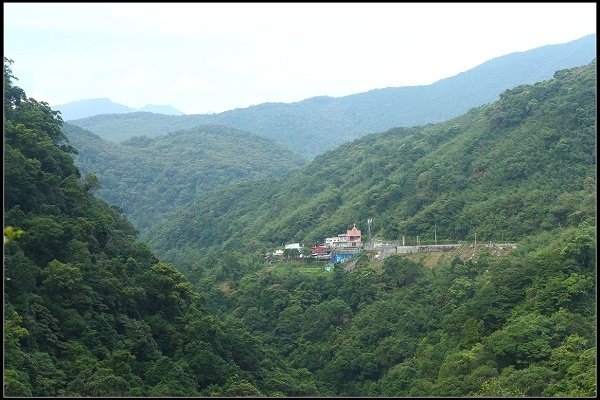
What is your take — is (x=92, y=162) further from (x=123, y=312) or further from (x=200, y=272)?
(x=123, y=312)

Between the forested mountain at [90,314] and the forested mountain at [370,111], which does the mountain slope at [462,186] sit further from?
the forested mountain at [370,111]

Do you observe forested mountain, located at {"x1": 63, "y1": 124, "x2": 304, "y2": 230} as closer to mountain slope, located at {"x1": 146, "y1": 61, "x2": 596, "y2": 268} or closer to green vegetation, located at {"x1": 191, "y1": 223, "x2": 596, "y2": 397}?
mountain slope, located at {"x1": 146, "y1": 61, "x2": 596, "y2": 268}

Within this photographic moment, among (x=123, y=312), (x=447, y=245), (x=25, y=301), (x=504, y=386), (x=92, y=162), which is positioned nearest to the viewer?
(x=25, y=301)

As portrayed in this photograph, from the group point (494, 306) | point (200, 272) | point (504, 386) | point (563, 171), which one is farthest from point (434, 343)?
point (200, 272)

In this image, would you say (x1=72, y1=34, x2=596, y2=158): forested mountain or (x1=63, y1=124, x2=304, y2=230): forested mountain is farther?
(x1=72, y1=34, x2=596, y2=158): forested mountain

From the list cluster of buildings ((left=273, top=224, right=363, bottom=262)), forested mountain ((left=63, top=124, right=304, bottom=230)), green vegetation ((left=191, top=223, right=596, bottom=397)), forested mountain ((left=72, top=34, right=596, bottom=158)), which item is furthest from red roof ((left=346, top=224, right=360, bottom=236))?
forested mountain ((left=72, top=34, right=596, bottom=158))

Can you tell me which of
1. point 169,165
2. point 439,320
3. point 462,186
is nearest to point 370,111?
point 169,165
